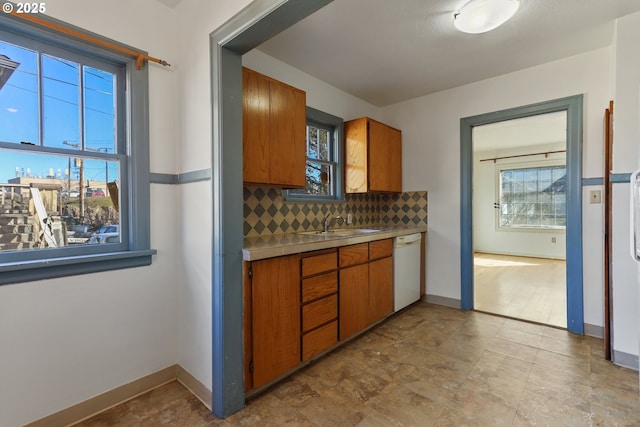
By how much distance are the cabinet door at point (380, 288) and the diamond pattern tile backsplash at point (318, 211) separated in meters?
0.76

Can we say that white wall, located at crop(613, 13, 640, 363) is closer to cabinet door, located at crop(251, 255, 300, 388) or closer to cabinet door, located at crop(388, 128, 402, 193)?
cabinet door, located at crop(388, 128, 402, 193)

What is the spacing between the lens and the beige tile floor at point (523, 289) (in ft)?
10.4

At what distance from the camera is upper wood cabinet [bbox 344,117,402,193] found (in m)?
3.23

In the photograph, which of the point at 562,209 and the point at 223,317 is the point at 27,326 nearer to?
the point at 223,317

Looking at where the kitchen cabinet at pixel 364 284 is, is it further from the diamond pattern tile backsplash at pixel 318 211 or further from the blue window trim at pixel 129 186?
the blue window trim at pixel 129 186

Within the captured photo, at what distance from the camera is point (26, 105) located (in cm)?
155

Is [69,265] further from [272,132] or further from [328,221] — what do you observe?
[328,221]

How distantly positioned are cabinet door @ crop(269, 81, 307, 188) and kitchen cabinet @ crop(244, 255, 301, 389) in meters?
0.72

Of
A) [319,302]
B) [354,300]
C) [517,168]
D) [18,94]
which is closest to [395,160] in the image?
[354,300]

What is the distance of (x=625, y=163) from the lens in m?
2.09

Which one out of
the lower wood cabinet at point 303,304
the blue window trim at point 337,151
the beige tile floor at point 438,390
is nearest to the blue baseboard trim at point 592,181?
the beige tile floor at point 438,390

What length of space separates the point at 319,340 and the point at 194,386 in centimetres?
88

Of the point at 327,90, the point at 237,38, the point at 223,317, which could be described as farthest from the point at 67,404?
the point at 327,90

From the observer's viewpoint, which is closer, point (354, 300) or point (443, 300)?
point (354, 300)
